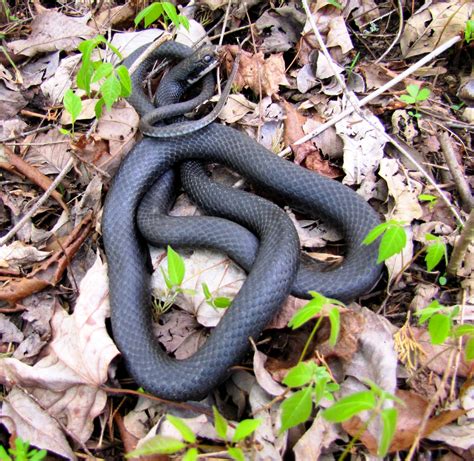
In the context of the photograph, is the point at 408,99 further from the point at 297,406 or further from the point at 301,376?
the point at 297,406

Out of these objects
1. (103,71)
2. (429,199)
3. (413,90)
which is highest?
(103,71)

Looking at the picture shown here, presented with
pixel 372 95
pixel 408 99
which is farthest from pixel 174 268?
pixel 408 99

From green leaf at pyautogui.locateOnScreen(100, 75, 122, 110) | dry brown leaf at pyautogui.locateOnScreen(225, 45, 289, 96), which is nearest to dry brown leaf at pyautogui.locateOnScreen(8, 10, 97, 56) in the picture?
dry brown leaf at pyautogui.locateOnScreen(225, 45, 289, 96)

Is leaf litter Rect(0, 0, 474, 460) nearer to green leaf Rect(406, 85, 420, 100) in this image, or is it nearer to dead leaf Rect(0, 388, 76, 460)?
dead leaf Rect(0, 388, 76, 460)

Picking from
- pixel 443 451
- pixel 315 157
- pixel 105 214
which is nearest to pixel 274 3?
pixel 315 157

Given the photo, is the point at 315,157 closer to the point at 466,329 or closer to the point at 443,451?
the point at 466,329
